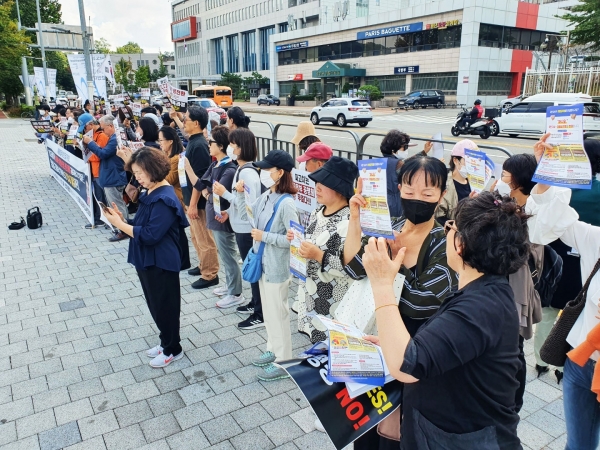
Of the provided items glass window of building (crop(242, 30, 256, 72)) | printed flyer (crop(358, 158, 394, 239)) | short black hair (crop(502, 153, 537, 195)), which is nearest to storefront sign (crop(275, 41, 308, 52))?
glass window of building (crop(242, 30, 256, 72))

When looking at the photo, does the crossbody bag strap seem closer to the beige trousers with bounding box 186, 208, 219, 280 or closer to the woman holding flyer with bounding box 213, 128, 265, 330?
the woman holding flyer with bounding box 213, 128, 265, 330

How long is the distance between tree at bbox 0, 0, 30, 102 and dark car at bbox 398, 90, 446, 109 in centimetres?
3119

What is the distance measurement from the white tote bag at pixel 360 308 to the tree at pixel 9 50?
38631 mm

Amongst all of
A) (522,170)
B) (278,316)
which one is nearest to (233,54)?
(278,316)

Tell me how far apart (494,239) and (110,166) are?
23.7ft

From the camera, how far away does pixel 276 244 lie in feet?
12.7

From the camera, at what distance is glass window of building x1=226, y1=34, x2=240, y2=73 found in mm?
78312

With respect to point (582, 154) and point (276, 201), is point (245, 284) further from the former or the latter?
point (582, 154)

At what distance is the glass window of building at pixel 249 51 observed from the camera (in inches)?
2916

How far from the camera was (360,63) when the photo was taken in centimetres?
5234

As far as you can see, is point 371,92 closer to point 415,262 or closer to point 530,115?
point 530,115

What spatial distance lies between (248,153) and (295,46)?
6075 centimetres

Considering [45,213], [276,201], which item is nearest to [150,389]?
[276,201]

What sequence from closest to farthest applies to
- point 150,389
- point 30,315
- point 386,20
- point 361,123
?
point 150,389
point 30,315
point 361,123
point 386,20
